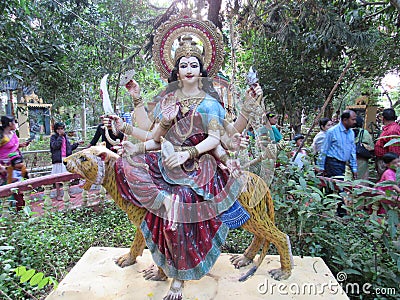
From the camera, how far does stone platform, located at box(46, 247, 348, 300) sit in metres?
2.01

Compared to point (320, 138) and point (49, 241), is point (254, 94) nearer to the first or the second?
point (49, 241)

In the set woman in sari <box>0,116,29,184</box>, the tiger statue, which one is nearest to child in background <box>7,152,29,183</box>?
Result: woman in sari <box>0,116,29,184</box>

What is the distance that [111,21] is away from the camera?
19.4 feet

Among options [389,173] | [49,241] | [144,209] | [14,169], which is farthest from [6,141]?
[389,173]

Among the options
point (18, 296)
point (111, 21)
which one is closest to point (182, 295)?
point (18, 296)

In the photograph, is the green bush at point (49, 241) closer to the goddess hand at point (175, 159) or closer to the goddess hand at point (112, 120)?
the goddess hand at point (112, 120)

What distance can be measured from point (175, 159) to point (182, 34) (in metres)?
0.95

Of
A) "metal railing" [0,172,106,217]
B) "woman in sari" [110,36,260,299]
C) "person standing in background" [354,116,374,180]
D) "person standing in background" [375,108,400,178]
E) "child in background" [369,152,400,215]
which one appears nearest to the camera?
"woman in sari" [110,36,260,299]

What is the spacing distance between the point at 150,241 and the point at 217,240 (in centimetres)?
44

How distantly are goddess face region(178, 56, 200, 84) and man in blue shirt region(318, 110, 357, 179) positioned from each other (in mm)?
2312

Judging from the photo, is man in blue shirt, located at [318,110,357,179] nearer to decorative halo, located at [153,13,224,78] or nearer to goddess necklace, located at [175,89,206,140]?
decorative halo, located at [153,13,224,78]

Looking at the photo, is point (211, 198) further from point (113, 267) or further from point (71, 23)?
point (71, 23)

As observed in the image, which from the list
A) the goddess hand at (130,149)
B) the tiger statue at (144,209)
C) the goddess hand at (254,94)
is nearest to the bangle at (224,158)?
the tiger statue at (144,209)

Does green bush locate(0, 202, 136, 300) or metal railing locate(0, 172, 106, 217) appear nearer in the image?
green bush locate(0, 202, 136, 300)
